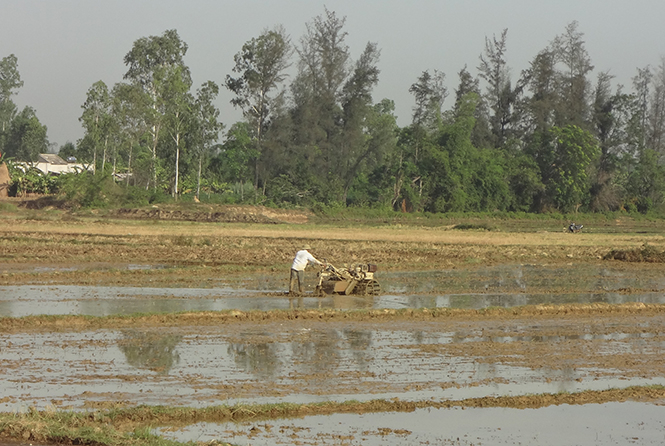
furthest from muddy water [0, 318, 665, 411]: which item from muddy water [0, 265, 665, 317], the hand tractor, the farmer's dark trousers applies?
the hand tractor

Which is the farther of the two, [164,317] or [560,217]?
[560,217]

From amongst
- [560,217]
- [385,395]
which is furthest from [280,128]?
[385,395]

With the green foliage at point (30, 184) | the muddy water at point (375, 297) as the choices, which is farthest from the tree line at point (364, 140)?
the muddy water at point (375, 297)

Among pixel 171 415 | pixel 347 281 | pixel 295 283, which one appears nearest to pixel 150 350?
pixel 171 415

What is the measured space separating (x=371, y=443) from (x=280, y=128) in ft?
213

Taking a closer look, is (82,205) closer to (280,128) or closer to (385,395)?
(280,128)

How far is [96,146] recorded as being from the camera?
246 feet

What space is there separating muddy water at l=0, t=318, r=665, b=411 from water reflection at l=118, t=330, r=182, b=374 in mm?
18

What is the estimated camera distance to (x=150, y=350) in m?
12.9

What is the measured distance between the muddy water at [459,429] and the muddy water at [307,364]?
2.49ft

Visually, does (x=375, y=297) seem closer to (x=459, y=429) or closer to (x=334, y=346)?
(x=334, y=346)

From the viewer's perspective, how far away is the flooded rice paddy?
9266 millimetres

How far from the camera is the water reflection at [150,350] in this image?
11.8m

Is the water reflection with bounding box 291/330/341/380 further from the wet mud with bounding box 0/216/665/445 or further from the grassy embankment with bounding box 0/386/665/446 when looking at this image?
the grassy embankment with bounding box 0/386/665/446
